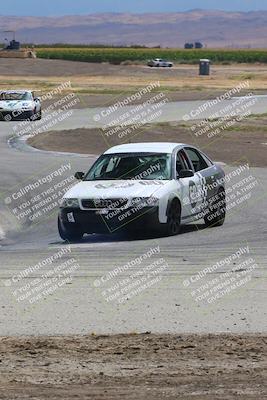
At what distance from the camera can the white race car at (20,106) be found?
1741 inches

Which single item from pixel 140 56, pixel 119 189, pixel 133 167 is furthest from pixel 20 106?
pixel 140 56

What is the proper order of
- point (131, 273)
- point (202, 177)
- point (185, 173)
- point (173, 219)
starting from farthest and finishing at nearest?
point (202, 177)
point (185, 173)
point (173, 219)
point (131, 273)

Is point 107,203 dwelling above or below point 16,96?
above

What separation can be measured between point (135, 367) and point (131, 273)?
14.8 feet

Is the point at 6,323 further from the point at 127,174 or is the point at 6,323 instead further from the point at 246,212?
the point at 246,212

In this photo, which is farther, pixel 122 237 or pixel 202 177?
pixel 202 177

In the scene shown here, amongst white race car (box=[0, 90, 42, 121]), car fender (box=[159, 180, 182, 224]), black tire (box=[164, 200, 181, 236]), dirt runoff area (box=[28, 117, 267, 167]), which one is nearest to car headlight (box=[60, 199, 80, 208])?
car fender (box=[159, 180, 182, 224])

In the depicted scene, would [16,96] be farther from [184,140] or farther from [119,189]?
[119,189]

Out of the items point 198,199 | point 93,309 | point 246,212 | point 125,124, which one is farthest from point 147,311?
point 125,124

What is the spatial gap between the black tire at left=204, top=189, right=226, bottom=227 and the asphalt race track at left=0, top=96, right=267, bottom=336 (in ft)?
0.49

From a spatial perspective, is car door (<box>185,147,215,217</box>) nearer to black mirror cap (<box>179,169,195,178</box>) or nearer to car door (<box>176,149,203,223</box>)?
car door (<box>176,149,203,223</box>)

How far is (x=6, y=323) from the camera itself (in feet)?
31.7

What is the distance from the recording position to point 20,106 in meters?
44.3

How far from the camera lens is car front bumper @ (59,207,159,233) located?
15750mm
